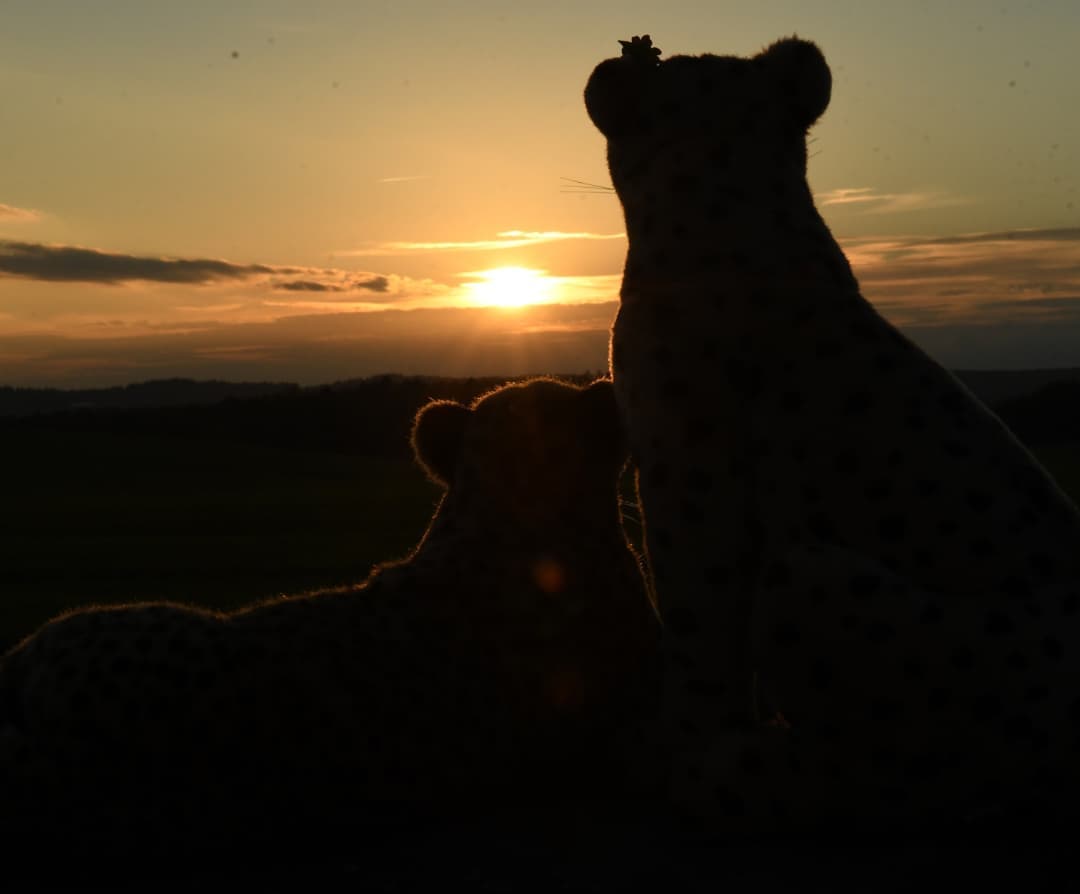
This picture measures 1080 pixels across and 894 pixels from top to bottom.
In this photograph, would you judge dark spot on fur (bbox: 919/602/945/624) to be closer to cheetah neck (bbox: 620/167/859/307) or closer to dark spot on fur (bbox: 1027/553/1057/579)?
dark spot on fur (bbox: 1027/553/1057/579)

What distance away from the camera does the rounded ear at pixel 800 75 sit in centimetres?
319

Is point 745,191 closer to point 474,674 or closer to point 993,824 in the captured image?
point 474,674

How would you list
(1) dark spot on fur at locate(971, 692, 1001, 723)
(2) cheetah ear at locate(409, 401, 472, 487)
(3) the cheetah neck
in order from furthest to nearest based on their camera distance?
(2) cheetah ear at locate(409, 401, 472, 487), (3) the cheetah neck, (1) dark spot on fur at locate(971, 692, 1001, 723)

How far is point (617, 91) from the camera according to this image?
3.22 metres

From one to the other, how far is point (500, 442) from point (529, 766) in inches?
35.8

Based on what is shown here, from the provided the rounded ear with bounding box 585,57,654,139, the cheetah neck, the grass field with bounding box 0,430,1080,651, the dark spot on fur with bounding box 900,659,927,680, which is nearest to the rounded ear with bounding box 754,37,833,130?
the cheetah neck

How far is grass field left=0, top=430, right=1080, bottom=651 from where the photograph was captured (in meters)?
6.62

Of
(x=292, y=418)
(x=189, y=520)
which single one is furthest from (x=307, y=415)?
(x=189, y=520)

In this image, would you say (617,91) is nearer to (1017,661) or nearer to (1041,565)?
(1041,565)

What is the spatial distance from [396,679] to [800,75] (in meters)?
1.95

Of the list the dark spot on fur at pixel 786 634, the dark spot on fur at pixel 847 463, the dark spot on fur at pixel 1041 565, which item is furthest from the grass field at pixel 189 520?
the dark spot on fur at pixel 1041 565

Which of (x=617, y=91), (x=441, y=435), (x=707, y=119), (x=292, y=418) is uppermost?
(x=617, y=91)

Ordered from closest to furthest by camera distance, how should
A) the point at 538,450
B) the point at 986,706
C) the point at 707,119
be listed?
the point at 986,706
the point at 707,119
the point at 538,450

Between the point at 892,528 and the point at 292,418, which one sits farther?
the point at 292,418
